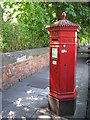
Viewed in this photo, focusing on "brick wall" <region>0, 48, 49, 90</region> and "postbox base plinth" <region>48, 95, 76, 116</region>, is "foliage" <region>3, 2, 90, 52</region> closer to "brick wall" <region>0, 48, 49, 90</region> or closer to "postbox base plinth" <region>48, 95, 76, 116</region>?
"brick wall" <region>0, 48, 49, 90</region>

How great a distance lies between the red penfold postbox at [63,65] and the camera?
11.0ft

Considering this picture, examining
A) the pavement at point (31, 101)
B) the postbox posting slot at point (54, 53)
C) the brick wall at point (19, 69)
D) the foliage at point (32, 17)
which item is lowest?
the pavement at point (31, 101)

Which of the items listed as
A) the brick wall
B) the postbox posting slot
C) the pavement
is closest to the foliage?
the brick wall

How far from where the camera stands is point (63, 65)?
342cm

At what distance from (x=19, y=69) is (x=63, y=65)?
2.82 m

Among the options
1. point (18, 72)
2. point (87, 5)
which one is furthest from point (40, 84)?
point (87, 5)

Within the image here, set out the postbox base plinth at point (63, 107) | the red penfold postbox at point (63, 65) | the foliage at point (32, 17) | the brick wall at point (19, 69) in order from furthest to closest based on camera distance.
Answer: the foliage at point (32, 17)
the brick wall at point (19, 69)
the postbox base plinth at point (63, 107)
the red penfold postbox at point (63, 65)

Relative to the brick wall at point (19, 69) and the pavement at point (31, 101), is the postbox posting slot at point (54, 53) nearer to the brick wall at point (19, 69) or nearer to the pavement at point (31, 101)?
the pavement at point (31, 101)

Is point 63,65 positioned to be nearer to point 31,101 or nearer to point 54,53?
point 54,53

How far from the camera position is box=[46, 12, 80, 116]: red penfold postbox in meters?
3.35

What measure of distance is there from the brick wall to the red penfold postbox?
1.94 meters

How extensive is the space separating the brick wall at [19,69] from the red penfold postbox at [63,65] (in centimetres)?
194

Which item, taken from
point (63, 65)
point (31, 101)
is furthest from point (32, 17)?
point (63, 65)

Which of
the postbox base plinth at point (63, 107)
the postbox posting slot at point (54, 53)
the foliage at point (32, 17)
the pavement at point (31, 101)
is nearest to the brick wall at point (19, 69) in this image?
the pavement at point (31, 101)
